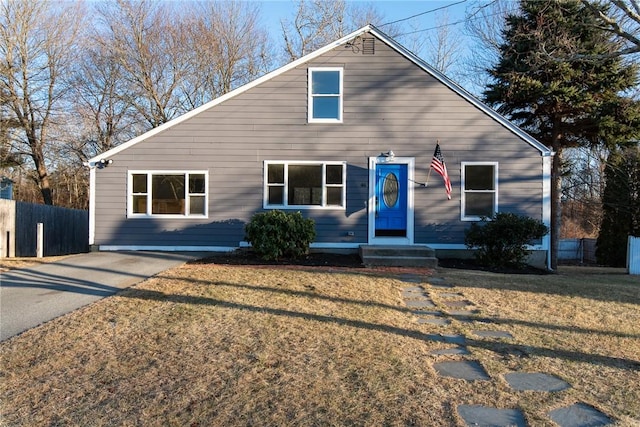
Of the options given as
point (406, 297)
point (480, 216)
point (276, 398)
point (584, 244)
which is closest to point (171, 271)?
point (406, 297)

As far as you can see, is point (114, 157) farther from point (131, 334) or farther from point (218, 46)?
point (218, 46)

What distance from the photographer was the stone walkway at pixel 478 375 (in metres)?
2.92

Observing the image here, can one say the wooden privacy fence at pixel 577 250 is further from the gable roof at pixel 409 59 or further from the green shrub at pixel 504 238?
the green shrub at pixel 504 238

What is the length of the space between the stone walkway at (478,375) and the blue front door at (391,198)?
5212mm

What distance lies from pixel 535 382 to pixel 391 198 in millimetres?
8450

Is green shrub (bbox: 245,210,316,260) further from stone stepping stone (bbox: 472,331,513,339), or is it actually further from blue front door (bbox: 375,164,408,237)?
stone stepping stone (bbox: 472,331,513,339)

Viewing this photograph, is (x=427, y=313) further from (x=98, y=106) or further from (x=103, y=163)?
(x=98, y=106)

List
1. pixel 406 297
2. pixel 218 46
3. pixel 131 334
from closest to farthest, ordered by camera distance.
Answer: pixel 131 334
pixel 406 297
pixel 218 46

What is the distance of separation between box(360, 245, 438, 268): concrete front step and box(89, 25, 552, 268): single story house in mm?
1460

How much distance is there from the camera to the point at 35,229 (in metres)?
14.5

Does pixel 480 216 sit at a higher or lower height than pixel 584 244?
higher

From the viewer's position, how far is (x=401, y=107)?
11719 mm

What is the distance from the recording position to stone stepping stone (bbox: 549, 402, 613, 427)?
2.88 metres

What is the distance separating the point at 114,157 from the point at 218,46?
14.6 metres
